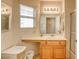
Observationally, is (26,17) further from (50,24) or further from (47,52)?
(47,52)

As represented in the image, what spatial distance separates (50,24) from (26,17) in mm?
1056

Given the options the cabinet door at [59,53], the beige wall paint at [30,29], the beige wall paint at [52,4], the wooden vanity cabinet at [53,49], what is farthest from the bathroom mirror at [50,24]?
the cabinet door at [59,53]

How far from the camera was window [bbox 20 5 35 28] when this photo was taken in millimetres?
5324

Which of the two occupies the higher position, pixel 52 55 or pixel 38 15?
pixel 38 15

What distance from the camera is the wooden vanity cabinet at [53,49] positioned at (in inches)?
193

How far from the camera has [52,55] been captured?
16.1 ft

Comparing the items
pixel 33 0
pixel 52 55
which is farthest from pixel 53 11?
pixel 52 55

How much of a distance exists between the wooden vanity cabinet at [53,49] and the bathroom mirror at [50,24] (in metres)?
1.10

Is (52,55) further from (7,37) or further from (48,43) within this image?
(7,37)

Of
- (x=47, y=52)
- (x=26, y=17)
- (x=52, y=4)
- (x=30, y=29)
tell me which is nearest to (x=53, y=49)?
(x=47, y=52)

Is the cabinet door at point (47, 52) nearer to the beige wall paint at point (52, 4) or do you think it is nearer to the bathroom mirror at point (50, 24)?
the bathroom mirror at point (50, 24)

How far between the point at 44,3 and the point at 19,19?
1542 mm

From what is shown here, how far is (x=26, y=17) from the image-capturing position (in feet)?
18.3

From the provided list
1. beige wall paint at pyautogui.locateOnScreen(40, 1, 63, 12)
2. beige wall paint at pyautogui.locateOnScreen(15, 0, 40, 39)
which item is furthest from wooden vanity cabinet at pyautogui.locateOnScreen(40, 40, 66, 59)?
beige wall paint at pyautogui.locateOnScreen(40, 1, 63, 12)
